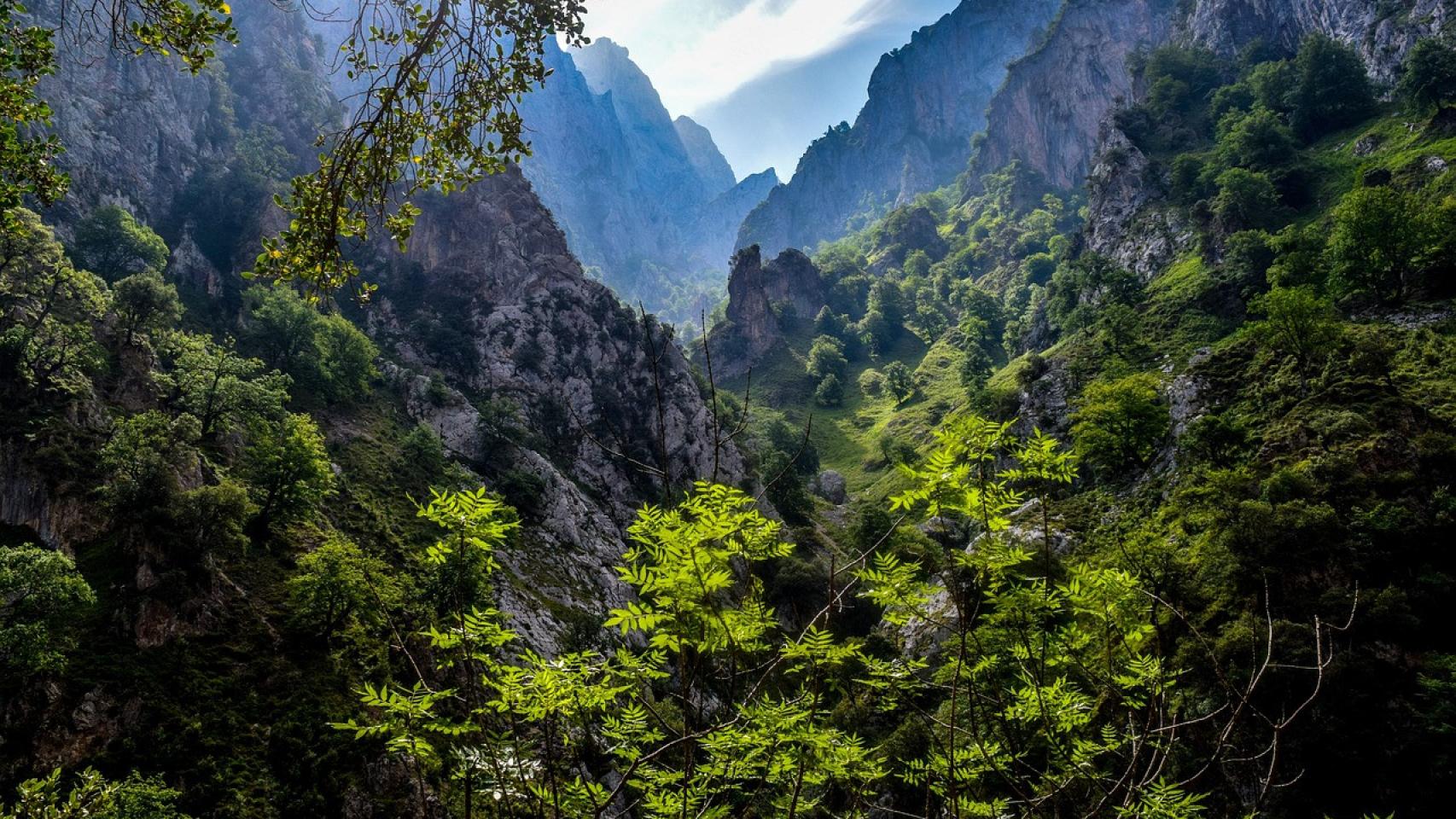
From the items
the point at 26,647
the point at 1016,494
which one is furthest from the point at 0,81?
the point at 26,647

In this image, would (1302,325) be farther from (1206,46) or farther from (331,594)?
(1206,46)

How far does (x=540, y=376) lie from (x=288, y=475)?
4125cm

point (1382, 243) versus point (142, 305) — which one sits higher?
point (142, 305)

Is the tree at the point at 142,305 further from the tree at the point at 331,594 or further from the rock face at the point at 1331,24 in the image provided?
the rock face at the point at 1331,24

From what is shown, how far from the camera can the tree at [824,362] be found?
126m

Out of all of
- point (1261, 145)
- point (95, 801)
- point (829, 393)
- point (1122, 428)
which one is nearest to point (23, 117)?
point (95, 801)

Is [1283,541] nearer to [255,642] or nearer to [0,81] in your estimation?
[0,81]

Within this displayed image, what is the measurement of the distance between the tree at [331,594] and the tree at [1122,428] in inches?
1715

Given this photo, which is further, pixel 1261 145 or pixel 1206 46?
pixel 1206 46

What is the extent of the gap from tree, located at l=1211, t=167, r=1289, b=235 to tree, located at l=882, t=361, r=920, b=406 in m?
50.2

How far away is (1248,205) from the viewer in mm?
65000

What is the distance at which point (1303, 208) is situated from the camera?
66.1 m

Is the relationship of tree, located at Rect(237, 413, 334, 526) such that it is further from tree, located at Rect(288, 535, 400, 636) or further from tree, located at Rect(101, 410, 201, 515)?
tree, located at Rect(288, 535, 400, 636)

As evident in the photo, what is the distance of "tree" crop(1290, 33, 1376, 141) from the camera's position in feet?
248
